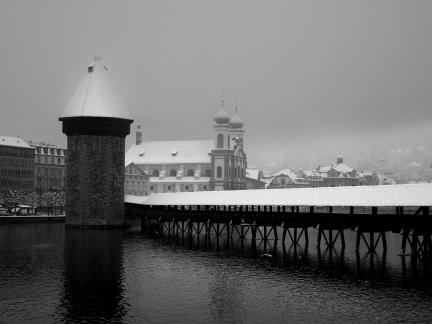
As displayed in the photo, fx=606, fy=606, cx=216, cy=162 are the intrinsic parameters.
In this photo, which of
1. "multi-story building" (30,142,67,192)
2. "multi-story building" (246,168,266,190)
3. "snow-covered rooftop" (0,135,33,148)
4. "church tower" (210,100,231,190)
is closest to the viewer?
"snow-covered rooftop" (0,135,33,148)

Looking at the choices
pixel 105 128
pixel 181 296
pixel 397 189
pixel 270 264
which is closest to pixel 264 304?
pixel 181 296

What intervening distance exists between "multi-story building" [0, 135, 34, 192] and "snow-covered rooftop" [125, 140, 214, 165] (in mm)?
39043

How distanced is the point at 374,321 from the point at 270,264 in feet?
47.7

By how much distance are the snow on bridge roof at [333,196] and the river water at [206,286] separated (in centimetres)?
365

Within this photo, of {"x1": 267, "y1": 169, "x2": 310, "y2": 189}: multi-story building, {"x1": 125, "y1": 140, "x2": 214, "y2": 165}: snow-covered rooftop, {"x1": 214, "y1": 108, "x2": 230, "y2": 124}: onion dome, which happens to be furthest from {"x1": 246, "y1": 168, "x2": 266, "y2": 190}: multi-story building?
{"x1": 214, "y1": 108, "x2": 230, "y2": 124}: onion dome

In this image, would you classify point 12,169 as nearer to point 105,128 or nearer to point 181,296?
point 105,128

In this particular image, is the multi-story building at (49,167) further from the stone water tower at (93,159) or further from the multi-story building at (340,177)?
the multi-story building at (340,177)

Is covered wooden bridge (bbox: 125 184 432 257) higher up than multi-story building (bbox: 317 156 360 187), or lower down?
lower down

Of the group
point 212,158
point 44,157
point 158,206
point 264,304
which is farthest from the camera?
point 212,158

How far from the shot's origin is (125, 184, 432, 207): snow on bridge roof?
116ft

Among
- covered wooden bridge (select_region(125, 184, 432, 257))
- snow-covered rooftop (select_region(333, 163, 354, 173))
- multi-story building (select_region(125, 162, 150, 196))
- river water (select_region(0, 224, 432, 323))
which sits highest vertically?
snow-covered rooftop (select_region(333, 163, 354, 173))

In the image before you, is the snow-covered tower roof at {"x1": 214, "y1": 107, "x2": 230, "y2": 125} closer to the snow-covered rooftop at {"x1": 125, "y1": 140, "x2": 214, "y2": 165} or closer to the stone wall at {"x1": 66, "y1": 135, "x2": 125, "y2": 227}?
the snow-covered rooftop at {"x1": 125, "y1": 140, "x2": 214, "y2": 165}

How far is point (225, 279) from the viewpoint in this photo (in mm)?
31312

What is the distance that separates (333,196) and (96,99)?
109 ft
